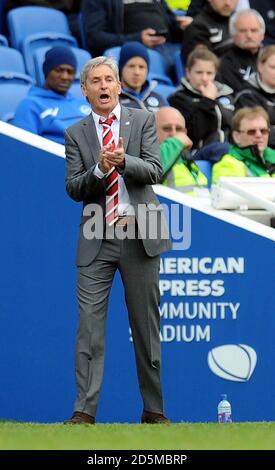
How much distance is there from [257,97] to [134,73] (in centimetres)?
172

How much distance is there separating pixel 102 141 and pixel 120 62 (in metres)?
4.59

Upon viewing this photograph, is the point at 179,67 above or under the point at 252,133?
above

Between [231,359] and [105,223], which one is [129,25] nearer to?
[231,359]

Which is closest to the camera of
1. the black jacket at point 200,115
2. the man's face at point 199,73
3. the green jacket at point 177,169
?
the green jacket at point 177,169

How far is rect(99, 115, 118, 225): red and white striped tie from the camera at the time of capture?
8438 mm

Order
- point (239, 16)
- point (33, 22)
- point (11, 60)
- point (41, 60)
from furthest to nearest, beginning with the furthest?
point (239, 16)
point (33, 22)
point (41, 60)
point (11, 60)

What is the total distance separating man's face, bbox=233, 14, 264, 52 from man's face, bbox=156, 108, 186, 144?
3.00 m

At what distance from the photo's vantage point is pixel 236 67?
14.3m

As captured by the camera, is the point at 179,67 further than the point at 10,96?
Yes

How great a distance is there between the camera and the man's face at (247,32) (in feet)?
47.7

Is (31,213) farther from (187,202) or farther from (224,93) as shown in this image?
(224,93)

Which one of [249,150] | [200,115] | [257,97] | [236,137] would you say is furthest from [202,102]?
[249,150]

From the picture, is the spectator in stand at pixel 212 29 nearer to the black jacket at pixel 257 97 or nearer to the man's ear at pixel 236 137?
the black jacket at pixel 257 97

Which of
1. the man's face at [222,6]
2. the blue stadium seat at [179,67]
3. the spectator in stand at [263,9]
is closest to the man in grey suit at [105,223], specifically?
the blue stadium seat at [179,67]
